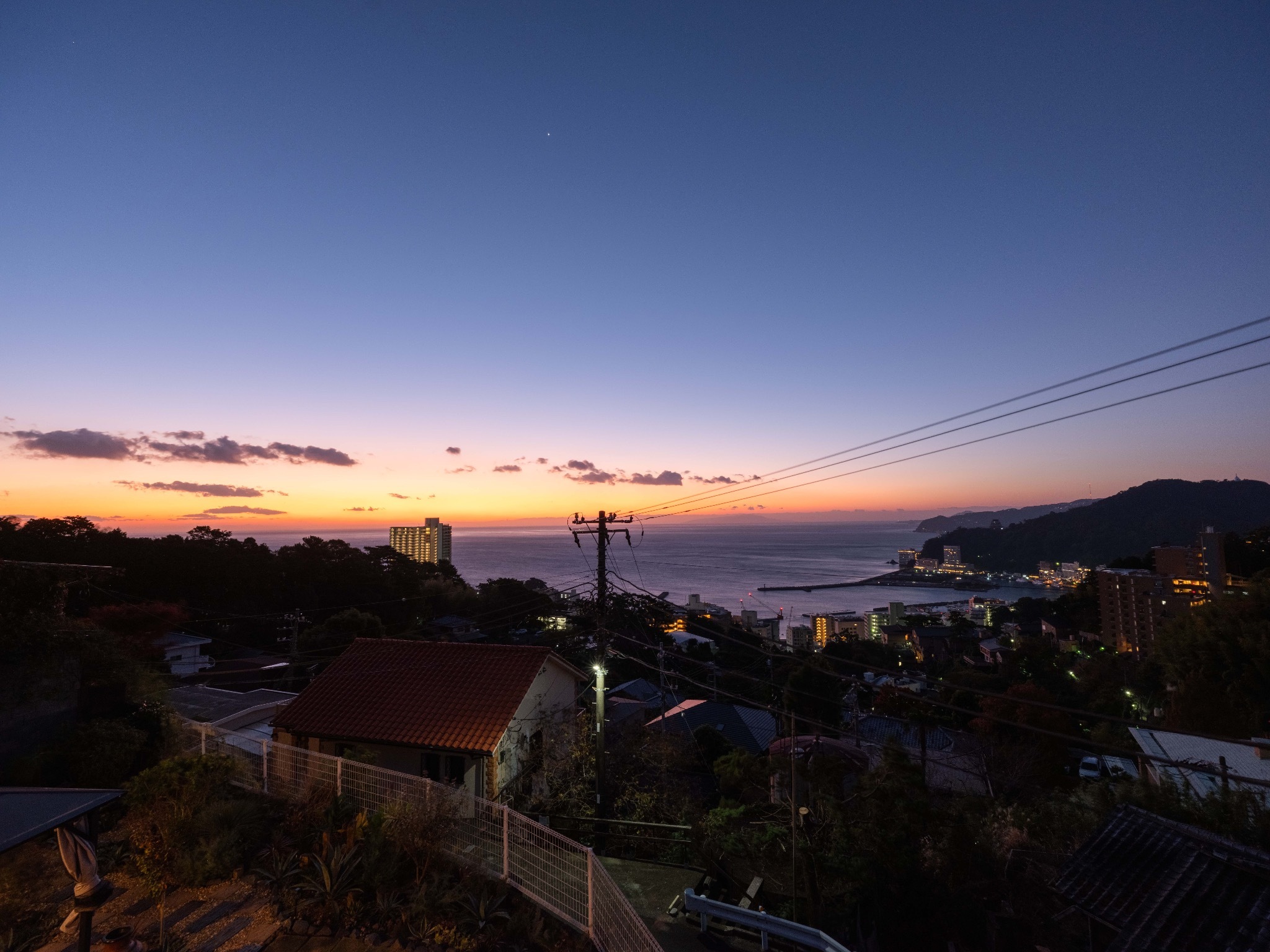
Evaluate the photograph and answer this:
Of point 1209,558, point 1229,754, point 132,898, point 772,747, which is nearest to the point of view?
point 132,898

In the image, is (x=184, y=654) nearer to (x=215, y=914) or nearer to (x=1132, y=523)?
(x=215, y=914)

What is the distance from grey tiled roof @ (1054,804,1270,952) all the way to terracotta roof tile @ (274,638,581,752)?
9584 mm

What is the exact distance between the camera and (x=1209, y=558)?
5181 centimetres

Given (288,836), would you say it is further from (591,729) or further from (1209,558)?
(1209,558)

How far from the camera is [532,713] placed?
41.2 ft

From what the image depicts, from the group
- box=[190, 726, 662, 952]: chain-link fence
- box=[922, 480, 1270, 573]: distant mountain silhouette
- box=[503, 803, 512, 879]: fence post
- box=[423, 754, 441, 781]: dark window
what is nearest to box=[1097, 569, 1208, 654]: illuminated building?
box=[423, 754, 441, 781]: dark window

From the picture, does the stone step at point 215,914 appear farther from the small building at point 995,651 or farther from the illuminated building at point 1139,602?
the illuminated building at point 1139,602

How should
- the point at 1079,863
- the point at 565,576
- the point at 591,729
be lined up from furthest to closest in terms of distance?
A: the point at 565,576
the point at 591,729
the point at 1079,863

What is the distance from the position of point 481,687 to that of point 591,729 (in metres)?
2.89

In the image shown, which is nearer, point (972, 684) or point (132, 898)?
point (132, 898)

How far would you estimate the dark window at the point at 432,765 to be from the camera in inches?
450

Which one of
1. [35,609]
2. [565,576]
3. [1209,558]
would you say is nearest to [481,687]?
[35,609]

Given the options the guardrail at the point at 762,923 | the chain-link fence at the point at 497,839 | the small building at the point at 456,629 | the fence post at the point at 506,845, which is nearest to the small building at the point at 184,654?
the small building at the point at 456,629

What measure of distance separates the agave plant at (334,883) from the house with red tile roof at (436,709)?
520 cm
